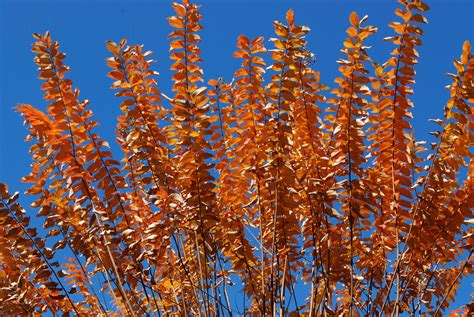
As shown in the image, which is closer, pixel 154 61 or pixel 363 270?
pixel 154 61

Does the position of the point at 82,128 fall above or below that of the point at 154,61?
below

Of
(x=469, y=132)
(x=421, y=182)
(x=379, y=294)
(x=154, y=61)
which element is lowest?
(x=379, y=294)

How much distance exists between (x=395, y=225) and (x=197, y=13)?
1.68m

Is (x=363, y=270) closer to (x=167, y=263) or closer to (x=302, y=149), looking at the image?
(x=302, y=149)

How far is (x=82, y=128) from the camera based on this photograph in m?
3.61

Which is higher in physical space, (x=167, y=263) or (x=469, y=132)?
(x=469, y=132)

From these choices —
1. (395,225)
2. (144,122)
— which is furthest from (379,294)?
(144,122)

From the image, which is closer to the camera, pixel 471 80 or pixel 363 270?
pixel 471 80

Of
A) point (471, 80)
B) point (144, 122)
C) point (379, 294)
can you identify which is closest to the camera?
point (471, 80)

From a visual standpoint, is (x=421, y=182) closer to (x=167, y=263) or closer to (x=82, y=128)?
(x=167, y=263)

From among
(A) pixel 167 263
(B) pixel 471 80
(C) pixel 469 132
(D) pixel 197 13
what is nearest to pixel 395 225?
(C) pixel 469 132

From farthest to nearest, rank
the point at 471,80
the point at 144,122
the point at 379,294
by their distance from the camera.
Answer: the point at 379,294
the point at 144,122
the point at 471,80

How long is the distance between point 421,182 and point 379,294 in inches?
32.2

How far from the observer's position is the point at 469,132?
A: 3504 millimetres
